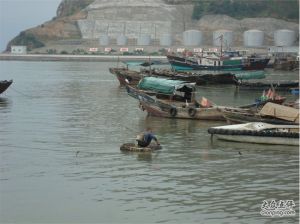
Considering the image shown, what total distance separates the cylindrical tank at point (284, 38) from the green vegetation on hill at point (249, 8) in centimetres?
1921

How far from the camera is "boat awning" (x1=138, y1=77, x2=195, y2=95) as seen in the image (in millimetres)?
30906

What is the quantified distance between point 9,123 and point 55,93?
17.5 m

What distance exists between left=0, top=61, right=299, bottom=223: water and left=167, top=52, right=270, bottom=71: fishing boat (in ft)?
114

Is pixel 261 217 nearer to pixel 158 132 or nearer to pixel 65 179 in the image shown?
pixel 65 179

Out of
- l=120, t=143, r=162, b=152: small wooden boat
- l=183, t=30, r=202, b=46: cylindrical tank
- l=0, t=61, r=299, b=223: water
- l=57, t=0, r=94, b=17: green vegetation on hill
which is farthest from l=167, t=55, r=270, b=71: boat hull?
l=57, t=0, r=94, b=17: green vegetation on hill

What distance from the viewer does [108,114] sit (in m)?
32.8

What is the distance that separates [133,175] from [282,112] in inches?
315

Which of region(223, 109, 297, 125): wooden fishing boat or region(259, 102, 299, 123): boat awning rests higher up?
region(259, 102, 299, 123): boat awning

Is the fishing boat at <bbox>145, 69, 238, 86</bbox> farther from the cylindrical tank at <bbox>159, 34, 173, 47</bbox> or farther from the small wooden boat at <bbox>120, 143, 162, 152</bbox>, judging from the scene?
the cylindrical tank at <bbox>159, 34, 173, 47</bbox>

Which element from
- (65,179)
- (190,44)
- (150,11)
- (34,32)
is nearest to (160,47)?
(190,44)

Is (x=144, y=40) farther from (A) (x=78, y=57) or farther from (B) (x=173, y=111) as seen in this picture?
(B) (x=173, y=111)

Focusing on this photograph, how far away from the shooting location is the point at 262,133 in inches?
864

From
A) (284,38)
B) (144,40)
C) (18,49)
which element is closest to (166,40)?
(144,40)

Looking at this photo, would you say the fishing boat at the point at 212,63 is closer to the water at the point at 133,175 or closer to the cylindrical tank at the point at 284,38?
the water at the point at 133,175
